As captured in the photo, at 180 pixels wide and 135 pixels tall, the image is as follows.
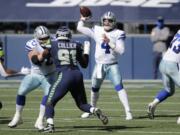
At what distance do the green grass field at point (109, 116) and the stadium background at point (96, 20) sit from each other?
483 cm

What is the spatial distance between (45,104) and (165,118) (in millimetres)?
2605

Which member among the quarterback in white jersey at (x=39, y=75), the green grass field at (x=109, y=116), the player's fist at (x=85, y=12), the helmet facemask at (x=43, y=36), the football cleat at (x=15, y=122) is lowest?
the green grass field at (x=109, y=116)

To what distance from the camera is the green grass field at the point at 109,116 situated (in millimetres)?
11062

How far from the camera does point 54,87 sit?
10828 mm

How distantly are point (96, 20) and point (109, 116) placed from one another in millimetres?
11327

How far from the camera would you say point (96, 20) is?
24.3 meters

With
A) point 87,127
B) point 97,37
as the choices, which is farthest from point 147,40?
point 87,127

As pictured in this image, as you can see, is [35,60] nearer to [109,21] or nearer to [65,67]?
[65,67]

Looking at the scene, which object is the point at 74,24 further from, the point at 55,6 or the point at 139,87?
the point at 139,87

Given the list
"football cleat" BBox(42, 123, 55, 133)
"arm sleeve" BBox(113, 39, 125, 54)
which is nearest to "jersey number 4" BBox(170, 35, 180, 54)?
"arm sleeve" BBox(113, 39, 125, 54)

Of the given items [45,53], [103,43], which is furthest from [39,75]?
[103,43]

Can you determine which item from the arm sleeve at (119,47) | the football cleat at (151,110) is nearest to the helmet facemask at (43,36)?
the arm sleeve at (119,47)

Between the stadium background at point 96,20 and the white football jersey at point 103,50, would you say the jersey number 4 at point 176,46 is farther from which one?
the stadium background at point 96,20

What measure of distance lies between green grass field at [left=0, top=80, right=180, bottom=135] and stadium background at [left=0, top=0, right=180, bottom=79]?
15.8 feet
